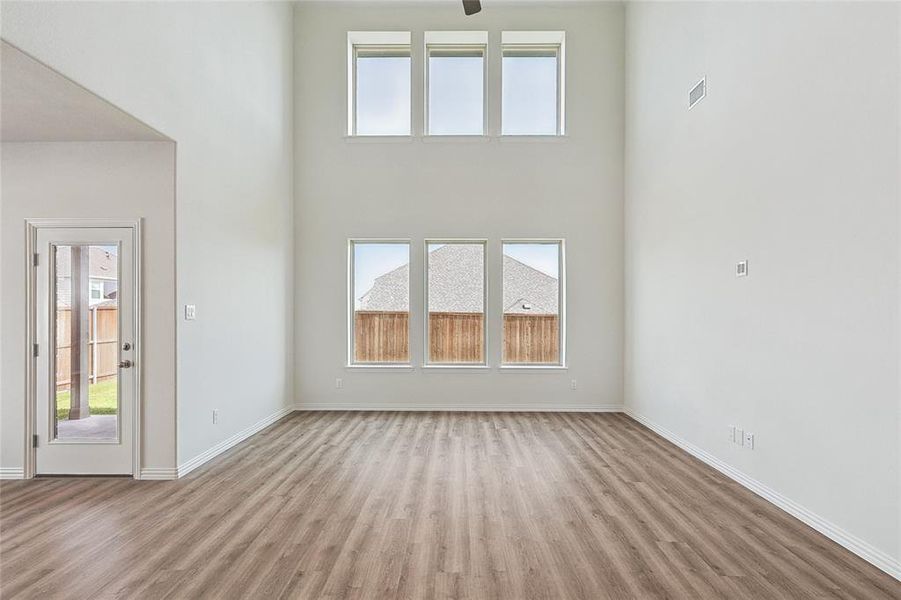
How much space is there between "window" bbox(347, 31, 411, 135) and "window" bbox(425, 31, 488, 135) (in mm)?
Answer: 340

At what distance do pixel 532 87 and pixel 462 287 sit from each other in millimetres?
3019

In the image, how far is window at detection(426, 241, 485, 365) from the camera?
688 cm

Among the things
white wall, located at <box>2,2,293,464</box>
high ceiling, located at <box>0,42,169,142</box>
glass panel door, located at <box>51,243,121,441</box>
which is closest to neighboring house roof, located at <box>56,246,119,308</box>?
glass panel door, located at <box>51,243,121,441</box>

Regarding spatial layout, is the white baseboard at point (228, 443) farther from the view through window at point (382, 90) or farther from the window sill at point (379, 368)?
the view through window at point (382, 90)

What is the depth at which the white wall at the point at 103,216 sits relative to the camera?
395cm

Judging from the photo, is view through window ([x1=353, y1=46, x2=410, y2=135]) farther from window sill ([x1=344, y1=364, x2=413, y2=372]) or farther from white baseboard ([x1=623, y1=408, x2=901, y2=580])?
white baseboard ([x1=623, y1=408, x2=901, y2=580])

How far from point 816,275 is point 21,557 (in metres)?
5.05

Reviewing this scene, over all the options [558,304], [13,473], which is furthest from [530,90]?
[13,473]

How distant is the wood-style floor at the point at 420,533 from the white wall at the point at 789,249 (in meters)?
0.47

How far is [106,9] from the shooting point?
320 centimetres

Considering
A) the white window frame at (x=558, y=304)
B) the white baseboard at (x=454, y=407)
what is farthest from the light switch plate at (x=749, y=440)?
the white window frame at (x=558, y=304)

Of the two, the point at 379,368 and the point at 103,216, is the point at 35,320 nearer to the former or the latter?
the point at 103,216

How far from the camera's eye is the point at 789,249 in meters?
3.37

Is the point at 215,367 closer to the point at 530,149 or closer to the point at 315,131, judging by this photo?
the point at 315,131
